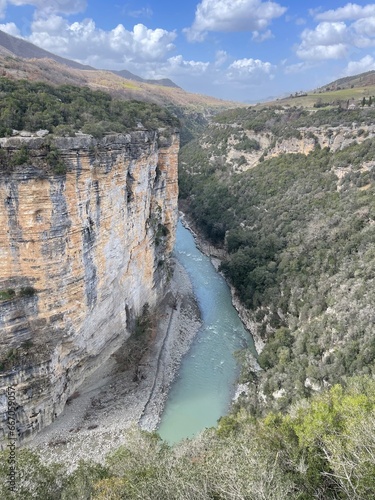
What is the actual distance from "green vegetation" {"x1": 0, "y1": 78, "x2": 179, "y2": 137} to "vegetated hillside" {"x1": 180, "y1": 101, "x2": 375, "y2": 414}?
38.6 ft

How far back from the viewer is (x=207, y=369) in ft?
68.7

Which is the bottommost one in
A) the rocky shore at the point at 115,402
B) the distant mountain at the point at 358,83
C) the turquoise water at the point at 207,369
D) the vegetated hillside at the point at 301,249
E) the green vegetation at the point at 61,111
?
the turquoise water at the point at 207,369

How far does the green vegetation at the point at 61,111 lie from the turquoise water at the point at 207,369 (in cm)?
1262

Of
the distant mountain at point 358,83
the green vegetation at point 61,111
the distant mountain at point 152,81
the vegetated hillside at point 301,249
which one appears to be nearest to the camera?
the green vegetation at point 61,111

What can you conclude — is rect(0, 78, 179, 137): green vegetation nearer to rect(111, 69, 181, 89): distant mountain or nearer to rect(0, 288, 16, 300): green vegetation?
rect(0, 288, 16, 300): green vegetation

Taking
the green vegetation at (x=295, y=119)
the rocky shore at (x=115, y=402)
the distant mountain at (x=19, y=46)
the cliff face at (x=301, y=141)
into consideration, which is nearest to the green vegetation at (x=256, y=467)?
the rocky shore at (x=115, y=402)

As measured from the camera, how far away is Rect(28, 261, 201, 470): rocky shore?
48.6 feet

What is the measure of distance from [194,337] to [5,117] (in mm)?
Answer: 15788

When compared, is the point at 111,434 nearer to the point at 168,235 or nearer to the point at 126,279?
the point at 126,279

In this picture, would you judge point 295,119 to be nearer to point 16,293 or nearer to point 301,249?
point 301,249

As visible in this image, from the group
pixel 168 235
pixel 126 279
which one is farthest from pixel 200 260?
pixel 126 279

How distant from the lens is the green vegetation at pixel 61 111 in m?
13.8

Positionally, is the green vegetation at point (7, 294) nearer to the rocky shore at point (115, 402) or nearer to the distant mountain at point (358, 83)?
the rocky shore at point (115, 402)

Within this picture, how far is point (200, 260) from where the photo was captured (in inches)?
1387
